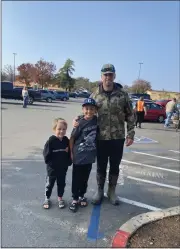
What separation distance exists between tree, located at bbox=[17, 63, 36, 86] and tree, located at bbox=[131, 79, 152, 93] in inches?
1084

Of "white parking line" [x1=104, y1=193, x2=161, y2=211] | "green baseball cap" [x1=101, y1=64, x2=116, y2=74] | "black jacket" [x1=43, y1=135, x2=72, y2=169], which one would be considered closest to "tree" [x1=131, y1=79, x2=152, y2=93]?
"white parking line" [x1=104, y1=193, x2=161, y2=211]

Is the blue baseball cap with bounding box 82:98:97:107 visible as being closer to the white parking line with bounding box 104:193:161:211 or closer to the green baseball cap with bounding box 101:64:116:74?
the green baseball cap with bounding box 101:64:116:74

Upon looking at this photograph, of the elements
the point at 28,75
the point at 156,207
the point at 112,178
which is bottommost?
the point at 156,207

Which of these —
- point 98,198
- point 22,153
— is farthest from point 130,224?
point 22,153

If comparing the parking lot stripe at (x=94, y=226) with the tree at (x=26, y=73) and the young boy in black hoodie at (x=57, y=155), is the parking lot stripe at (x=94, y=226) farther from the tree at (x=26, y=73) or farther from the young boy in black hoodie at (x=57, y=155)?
the tree at (x=26, y=73)

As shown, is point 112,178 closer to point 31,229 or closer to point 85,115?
point 85,115

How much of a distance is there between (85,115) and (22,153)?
151 inches

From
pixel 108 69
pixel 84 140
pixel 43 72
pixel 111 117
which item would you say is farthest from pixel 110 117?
pixel 43 72

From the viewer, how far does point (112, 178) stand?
4.43 m

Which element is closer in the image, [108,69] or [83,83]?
[108,69]

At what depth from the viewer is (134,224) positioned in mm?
3531

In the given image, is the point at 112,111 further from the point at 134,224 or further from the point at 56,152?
the point at 134,224

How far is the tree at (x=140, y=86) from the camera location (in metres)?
74.7

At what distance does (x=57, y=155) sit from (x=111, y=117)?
98 cm
